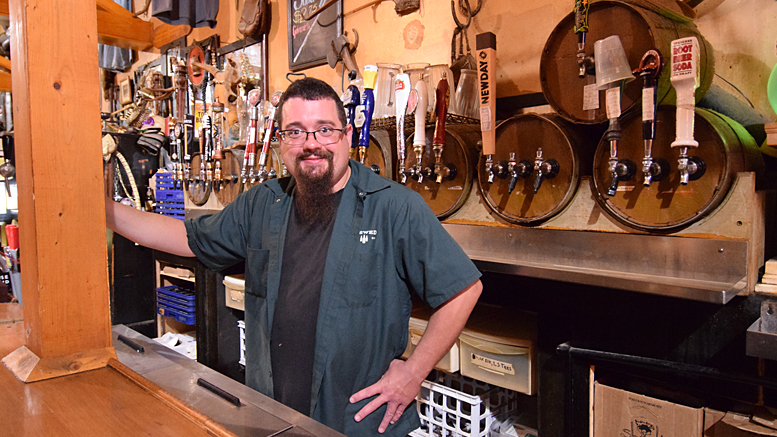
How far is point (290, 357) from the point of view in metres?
1.68

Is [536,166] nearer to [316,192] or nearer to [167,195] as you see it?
[316,192]

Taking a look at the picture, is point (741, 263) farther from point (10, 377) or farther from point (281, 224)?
point (10, 377)

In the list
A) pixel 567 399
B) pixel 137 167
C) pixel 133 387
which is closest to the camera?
pixel 133 387

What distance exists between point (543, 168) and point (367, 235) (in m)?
0.90

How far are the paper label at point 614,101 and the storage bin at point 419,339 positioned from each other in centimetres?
115

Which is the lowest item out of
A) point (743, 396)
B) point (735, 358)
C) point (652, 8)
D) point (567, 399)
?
point (567, 399)

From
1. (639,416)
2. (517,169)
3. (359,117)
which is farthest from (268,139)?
(639,416)

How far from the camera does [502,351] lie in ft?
7.02

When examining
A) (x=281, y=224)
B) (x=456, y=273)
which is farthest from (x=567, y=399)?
(x=281, y=224)

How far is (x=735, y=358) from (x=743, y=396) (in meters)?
0.12

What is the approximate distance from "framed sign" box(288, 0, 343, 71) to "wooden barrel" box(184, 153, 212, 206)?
49.1 inches

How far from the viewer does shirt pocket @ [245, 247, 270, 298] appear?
72.1 inches

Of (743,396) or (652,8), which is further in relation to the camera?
(652,8)

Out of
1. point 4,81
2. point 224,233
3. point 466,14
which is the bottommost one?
point 224,233
